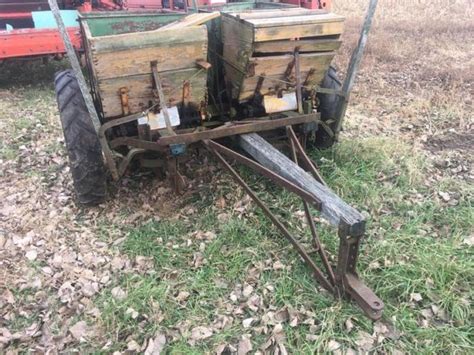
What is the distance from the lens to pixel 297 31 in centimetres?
338

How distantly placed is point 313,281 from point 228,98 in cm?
207

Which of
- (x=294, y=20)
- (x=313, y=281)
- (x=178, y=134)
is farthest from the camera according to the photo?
(x=178, y=134)

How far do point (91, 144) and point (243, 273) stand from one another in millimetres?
1653

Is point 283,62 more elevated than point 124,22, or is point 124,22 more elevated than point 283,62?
point 124,22

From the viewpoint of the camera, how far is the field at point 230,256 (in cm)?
276

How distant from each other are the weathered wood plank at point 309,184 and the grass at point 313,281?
0.61 metres

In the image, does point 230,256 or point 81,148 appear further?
point 81,148

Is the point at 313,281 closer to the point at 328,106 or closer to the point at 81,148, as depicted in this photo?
the point at 328,106

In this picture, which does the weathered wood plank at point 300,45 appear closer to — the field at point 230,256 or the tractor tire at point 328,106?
the tractor tire at point 328,106

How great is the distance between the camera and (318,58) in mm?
Answer: 3643

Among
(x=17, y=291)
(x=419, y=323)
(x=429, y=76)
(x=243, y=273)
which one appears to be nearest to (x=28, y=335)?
(x=17, y=291)

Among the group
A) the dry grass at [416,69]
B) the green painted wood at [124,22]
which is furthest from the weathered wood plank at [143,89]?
the dry grass at [416,69]

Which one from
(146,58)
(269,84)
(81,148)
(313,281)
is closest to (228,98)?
(269,84)

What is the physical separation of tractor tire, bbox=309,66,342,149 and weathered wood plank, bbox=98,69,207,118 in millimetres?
1391
